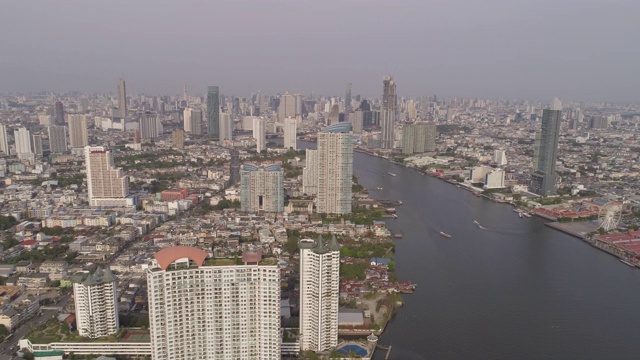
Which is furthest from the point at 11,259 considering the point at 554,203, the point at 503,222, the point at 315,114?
the point at 315,114

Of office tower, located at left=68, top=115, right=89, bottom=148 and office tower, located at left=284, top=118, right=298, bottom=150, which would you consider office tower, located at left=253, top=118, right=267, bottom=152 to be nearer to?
office tower, located at left=284, top=118, right=298, bottom=150

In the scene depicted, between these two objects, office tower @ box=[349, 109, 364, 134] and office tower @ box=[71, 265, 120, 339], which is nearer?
office tower @ box=[71, 265, 120, 339]

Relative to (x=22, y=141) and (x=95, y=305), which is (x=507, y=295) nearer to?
(x=95, y=305)

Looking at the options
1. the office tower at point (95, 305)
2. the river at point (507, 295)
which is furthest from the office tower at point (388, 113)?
the office tower at point (95, 305)

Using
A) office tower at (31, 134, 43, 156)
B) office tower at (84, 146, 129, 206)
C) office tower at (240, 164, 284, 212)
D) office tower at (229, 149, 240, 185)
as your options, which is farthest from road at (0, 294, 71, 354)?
office tower at (31, 134, 43, 156)

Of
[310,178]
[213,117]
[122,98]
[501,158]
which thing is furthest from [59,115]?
[501,158]

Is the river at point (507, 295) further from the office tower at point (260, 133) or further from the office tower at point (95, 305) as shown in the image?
the office tower at point (260, 133)
